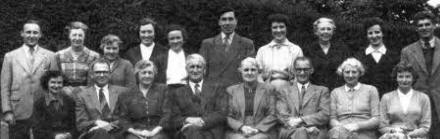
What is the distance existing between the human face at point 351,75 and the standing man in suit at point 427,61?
0.95 m

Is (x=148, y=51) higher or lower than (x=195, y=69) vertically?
higher

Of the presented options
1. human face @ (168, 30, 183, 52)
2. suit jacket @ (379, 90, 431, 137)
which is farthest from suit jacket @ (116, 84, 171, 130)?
suit jacket @ (379, 90, 431, 137)

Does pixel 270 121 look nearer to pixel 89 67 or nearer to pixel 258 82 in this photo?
pixel 258 82

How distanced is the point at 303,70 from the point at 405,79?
3.64ft

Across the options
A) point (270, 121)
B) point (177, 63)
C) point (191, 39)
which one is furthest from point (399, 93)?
point (191, 39)

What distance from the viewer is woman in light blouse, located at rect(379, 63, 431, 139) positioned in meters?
9.91

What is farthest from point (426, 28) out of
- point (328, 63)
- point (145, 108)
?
point (145, 108)

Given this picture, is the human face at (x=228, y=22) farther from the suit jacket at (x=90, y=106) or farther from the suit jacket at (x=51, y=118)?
the suit jacket at (x=51, y=118)

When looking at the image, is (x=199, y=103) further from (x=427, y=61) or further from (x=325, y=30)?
(x=427, y=61)

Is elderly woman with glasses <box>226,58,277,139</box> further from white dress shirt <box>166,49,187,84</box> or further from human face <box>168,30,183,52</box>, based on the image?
human face <box>168,30,183,52</box>

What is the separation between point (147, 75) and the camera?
975cm

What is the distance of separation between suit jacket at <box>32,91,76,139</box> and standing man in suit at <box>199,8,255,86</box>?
1672mm

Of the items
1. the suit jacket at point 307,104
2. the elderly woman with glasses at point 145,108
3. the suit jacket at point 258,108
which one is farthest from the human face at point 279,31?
the elderly woman with glasses at point 145,108

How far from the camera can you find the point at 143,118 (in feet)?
31.8
